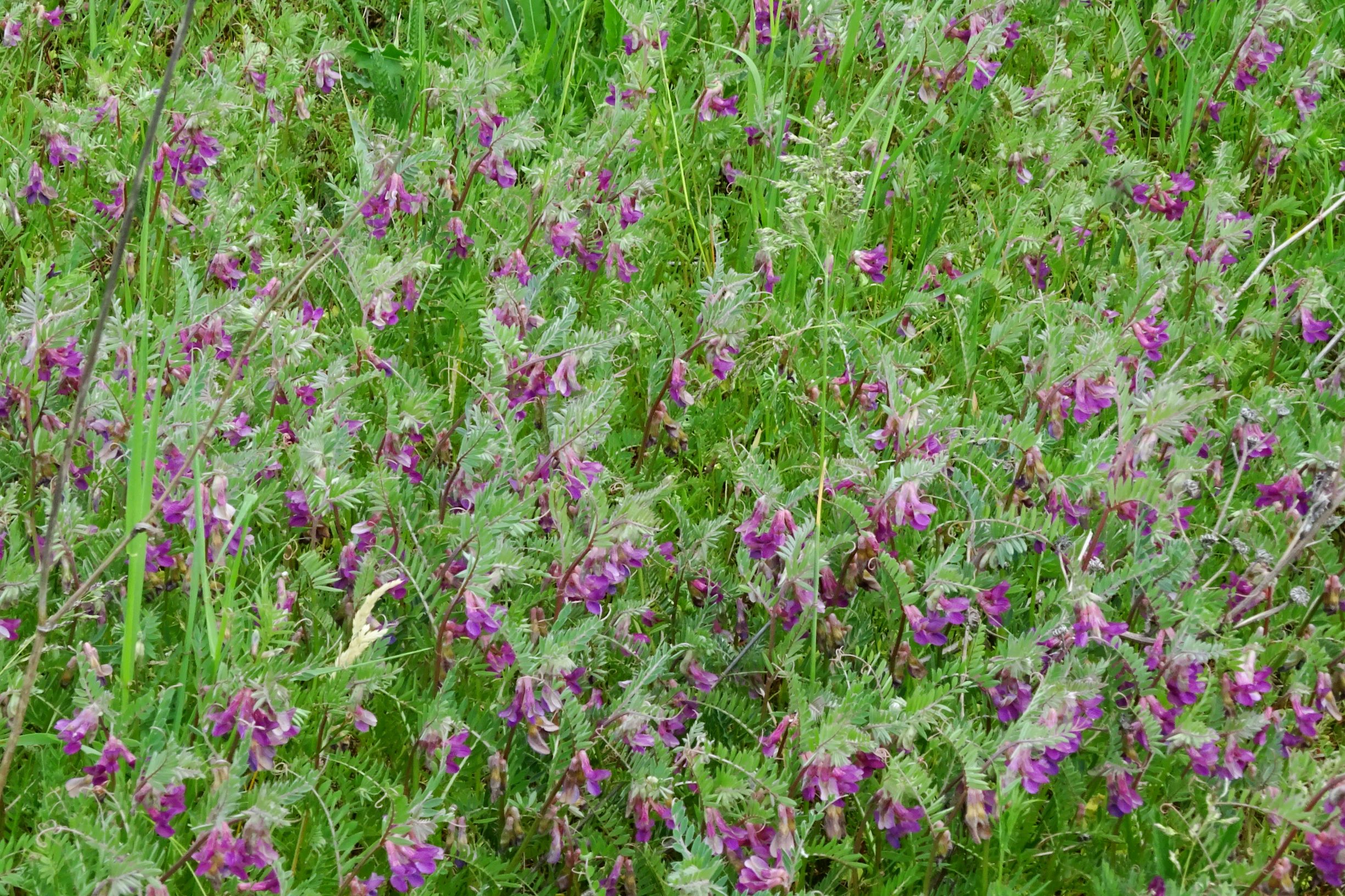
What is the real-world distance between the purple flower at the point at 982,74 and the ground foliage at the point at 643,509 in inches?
1.7

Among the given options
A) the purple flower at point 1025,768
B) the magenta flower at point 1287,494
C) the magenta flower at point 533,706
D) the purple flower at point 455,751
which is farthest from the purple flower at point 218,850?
the magenta flower at point 1287,494

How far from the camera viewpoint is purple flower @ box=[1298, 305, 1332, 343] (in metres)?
3.42

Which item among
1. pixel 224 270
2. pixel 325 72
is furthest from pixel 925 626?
pixel 325 72

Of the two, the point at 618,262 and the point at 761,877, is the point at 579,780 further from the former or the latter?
the point at 618,262

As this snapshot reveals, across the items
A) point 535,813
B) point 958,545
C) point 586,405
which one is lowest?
point 535,813

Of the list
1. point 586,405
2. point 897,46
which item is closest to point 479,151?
point 586,405

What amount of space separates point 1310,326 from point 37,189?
3175 mm

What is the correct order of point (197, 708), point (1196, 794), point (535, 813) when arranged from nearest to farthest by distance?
point (197, 708) < point (535, 813) < point (1196, 794)

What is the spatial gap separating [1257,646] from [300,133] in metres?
3.09

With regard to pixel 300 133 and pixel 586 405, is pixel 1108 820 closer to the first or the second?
pixel 586 405

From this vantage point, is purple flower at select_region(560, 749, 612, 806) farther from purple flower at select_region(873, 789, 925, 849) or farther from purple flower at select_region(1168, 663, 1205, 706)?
purple flower at select_region(1168, 663, 1205, 706)

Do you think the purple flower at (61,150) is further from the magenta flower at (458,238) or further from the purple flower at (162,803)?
the purple flower at (162,803)

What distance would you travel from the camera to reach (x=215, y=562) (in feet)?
6.87

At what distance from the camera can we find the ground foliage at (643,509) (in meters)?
2.06
